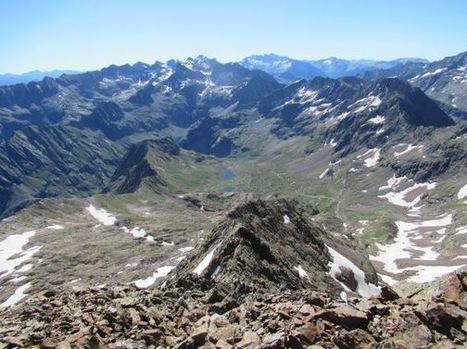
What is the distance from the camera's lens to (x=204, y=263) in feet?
272

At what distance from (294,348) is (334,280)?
249 feet

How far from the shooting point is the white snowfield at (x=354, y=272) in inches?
4028

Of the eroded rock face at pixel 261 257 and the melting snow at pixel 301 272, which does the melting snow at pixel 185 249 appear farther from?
the melting snow at pixel 301 272

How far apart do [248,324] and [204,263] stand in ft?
175

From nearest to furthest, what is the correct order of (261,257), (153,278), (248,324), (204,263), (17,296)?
(248,324), (261,257), (204,263), (153,278), (17,296)

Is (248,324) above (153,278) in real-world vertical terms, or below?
above

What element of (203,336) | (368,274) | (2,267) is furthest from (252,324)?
(2,267)

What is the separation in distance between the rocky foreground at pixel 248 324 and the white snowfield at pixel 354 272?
67.6m

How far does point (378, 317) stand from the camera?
27516 millimetres

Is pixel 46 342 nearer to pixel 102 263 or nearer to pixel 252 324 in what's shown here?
pixel 252 324

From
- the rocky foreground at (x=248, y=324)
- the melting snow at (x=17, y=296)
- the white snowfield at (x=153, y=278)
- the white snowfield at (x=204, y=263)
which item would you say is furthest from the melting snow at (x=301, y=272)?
the melting snow at (x=17, y=296)

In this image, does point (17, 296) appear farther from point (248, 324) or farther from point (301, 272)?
point (248, 324)

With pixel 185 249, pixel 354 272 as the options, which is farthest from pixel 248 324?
pixel 185 249

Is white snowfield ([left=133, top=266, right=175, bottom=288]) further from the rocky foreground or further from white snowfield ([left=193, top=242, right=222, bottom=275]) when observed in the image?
the rocky foreground
